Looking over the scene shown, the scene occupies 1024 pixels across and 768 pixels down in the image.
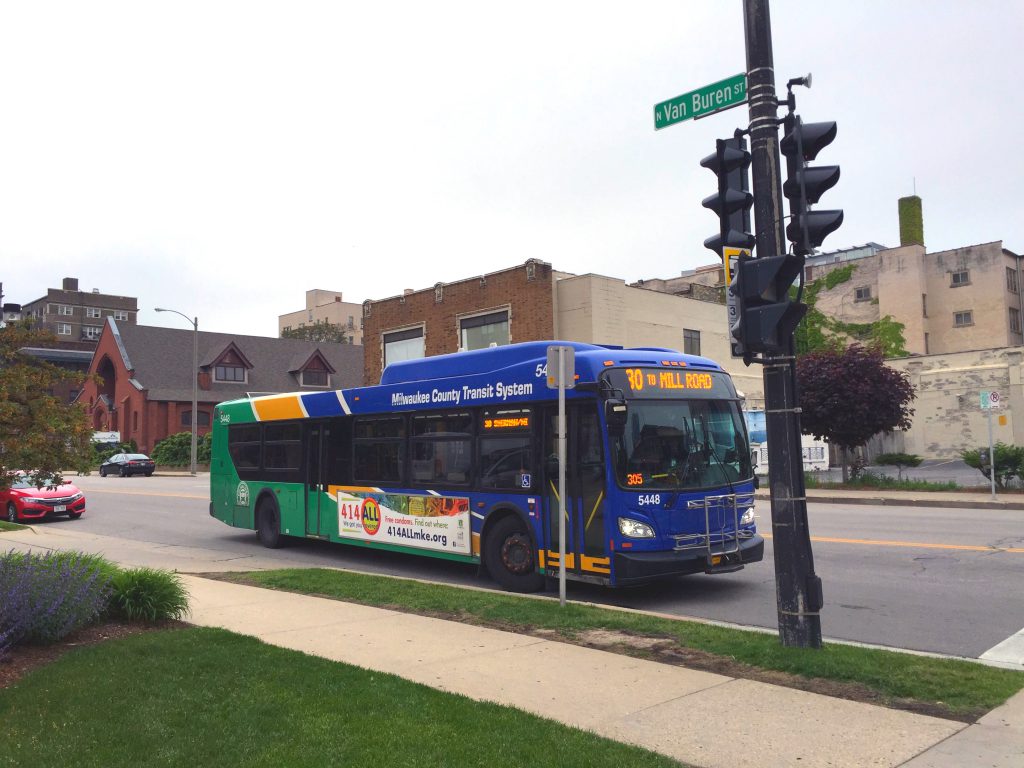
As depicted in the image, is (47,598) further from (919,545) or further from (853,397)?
(853,397)

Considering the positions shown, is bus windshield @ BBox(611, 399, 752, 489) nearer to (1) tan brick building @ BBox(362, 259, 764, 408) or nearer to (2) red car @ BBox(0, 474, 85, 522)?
(2) red car @ BBox(0, 474, 85, 522)

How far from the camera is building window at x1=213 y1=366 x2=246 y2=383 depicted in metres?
66.8

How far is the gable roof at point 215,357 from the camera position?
214ft

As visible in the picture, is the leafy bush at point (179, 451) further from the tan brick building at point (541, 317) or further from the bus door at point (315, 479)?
the bus door at point (315, 479)

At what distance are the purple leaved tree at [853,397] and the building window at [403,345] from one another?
19.6 meters

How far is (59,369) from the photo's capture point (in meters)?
8.04

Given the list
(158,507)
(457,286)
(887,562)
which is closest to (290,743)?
(887,562)

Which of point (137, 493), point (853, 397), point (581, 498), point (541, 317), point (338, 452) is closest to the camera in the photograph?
point (581, 498)

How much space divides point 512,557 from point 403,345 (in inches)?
1248

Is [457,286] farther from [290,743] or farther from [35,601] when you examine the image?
[290,743]

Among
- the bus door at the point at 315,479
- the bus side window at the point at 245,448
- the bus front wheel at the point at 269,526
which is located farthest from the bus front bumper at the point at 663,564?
the bus side window at the point at 245,448

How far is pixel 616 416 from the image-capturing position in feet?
31.2

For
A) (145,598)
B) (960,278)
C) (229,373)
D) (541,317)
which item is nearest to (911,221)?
(960,278)

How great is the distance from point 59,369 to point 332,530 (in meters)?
7.15
